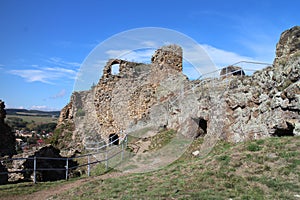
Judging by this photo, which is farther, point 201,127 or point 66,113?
point 66,113

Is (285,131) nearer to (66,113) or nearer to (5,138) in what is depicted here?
(5,138)

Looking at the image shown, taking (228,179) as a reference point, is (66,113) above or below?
above

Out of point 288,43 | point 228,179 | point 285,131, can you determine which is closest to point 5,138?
point 228,179

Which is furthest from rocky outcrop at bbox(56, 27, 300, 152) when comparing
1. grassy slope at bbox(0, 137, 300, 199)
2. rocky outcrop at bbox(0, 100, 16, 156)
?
rocky outcrop at bbox(0, 100, 16, 156)

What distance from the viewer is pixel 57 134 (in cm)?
2356

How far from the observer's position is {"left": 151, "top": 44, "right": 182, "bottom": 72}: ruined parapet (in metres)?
19.9

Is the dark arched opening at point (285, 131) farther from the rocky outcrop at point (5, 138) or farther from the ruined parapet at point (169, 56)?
the rocky outcrop at point (5, 138)

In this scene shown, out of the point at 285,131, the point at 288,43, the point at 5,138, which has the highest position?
the point at 288,43

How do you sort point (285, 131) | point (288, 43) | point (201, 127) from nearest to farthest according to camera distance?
point (285, 131), point (288, 43), point (201, 127)

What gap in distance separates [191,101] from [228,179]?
30.4 feet

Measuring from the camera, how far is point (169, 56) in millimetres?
20078

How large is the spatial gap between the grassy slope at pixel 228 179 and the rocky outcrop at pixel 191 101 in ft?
5.21

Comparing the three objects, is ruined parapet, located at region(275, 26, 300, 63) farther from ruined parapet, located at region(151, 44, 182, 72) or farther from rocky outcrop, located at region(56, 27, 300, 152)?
ruined parapet, located at region(151, 44, 182, 72)

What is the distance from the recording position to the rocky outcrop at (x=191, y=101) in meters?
10.1
